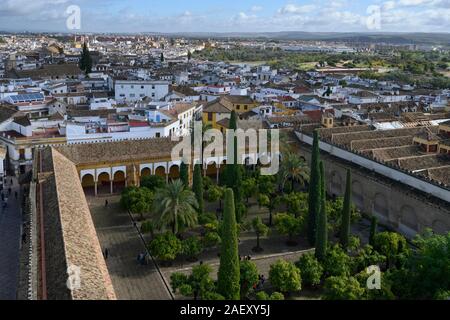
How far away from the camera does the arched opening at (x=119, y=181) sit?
38.8 m

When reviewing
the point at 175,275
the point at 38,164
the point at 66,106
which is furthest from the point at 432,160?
the point at 66,106

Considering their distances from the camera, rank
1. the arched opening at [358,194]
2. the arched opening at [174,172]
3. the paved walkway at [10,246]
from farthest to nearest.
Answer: the arched opening at [174,172]
the arched opening at [358,194]
the paved walkway at [10,246]

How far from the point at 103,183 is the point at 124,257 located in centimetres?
1325

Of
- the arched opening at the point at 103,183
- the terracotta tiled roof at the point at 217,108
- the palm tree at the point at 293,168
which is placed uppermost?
the terracotta tiled roof at the point at 217,108

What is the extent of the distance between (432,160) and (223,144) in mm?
15928

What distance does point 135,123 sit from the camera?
141 ft

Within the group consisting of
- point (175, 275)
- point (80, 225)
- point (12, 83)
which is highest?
point (12, 83)

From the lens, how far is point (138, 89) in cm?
6706

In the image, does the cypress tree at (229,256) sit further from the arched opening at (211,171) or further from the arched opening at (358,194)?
the arched opening at (211,171)

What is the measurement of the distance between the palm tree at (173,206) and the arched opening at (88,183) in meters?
11.8

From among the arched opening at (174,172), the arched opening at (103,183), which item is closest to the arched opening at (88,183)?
the arched opening at (103,183)
